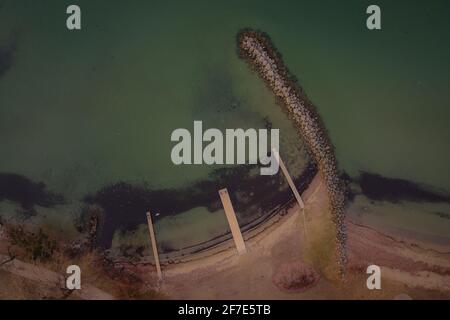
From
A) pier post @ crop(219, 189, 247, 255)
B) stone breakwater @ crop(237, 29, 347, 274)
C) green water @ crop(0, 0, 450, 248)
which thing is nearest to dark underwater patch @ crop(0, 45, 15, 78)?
green water @ crop(0, 0, 450, 248)

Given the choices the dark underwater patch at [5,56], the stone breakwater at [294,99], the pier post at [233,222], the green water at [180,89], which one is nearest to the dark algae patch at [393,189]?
the green water at [180,89]

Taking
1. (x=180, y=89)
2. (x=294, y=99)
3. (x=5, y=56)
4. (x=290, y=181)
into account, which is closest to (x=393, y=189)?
(x=290, y=181)

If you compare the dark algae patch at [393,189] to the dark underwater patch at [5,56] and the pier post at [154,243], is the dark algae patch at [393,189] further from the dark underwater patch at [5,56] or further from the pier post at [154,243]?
the dark underwater patch at [5,56]

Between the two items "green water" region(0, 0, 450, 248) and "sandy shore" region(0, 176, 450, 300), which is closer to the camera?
"sandy shore" region(0, 176, 450, 300)

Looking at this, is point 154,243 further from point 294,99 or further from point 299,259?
point 294,99

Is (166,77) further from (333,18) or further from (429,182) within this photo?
(429,182)

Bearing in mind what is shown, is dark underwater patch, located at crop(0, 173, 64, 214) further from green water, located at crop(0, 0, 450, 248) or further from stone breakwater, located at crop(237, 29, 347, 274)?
stone breakwater, located at crop(237, 29, 347, 274)

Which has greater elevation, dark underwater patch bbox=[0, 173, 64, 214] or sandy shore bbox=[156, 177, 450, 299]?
dark underwater patch bbox=[0, 173, 64, 214]
